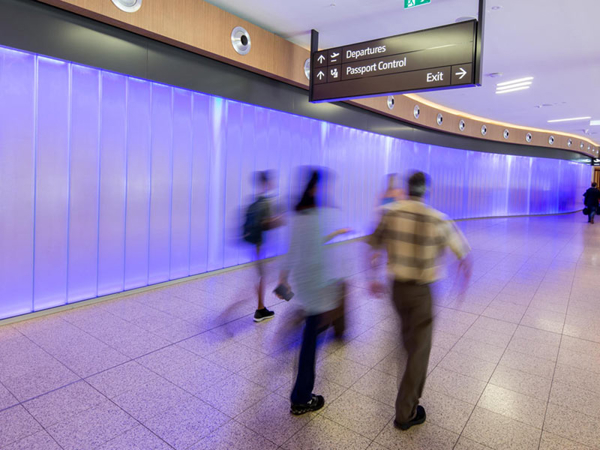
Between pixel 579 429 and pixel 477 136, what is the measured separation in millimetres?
12655

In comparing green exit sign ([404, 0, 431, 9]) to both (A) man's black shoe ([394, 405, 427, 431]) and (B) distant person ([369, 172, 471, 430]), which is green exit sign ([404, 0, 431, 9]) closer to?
(B) distant person ([369, 172, 471, 430])

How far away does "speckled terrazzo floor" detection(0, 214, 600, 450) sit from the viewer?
241cm

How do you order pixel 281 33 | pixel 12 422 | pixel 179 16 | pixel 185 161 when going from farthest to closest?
pixel 281 33, pixel 185 161, pixel 179 16, pixel 12 422

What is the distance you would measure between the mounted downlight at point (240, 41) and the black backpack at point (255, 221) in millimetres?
2622

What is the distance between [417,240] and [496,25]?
15.6 feet

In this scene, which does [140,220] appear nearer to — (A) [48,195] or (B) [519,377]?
(A) [48,195]

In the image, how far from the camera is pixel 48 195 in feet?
13.5

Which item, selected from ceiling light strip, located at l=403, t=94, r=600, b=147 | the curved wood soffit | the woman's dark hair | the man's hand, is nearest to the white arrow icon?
the man's hand

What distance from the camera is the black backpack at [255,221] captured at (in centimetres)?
393

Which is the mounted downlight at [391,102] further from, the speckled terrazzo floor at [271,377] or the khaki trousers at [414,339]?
the khaki trousers at [414,339]

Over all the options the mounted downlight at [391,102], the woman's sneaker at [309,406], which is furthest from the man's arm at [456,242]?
the mounted downlight at [391,102]

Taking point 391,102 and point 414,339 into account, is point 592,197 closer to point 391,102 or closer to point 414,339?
point 391,102

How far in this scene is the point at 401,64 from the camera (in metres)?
4.39

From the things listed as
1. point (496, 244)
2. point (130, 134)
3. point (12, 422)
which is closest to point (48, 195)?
point (130, 134)
